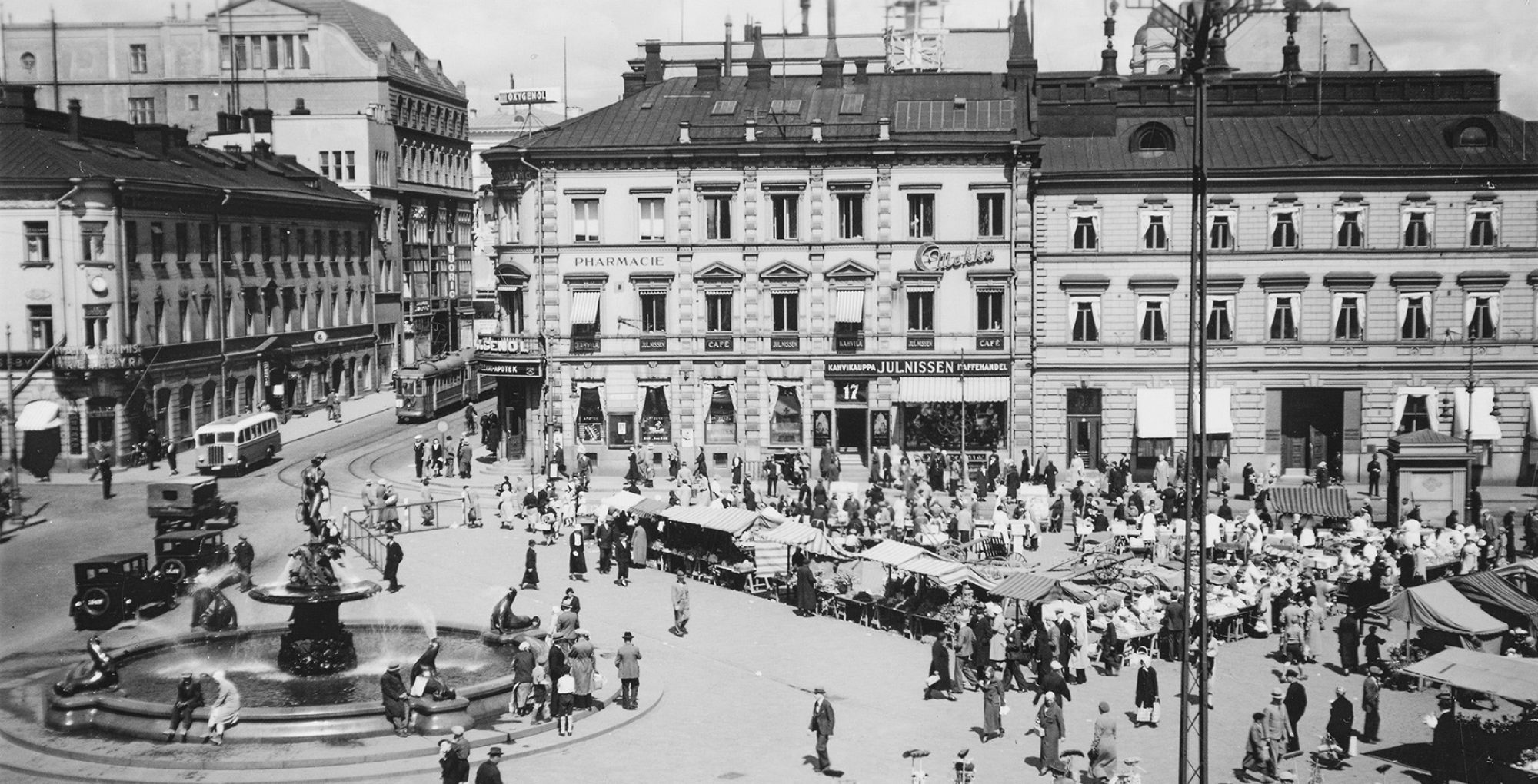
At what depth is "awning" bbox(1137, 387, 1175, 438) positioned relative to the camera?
59.7m

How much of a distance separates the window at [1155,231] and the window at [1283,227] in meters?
4.17

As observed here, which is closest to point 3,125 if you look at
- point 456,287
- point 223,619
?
point 223,619

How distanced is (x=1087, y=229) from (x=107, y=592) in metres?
39.1

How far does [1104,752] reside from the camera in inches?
1016

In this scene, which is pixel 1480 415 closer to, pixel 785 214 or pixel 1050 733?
pixel 785 214

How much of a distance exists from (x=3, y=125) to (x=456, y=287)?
6268 centimetres

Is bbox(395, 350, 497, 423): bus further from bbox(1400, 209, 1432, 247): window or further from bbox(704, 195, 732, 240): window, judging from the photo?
bbox(1400, 209, 1432, 247): window

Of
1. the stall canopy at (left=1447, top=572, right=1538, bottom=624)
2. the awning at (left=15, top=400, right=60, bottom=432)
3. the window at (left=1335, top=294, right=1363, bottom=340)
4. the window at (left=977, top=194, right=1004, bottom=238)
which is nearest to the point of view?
the stall canopy at (left=1447, top=572, right=1538, bottom=624)

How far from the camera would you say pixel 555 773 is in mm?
26594

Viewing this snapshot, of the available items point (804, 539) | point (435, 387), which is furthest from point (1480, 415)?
point (435, 387)

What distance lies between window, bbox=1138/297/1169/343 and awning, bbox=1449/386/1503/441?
1165cm

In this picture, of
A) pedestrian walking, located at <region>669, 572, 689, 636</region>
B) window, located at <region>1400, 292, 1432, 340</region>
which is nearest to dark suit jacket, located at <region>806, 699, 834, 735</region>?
Answer: pedestrian walking, located at <region>669, 572, 689, 636</region>

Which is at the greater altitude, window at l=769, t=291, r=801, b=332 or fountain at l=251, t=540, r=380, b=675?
window at l=769, t=291, r=801, b=332

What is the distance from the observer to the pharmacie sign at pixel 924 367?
60.4 metres
